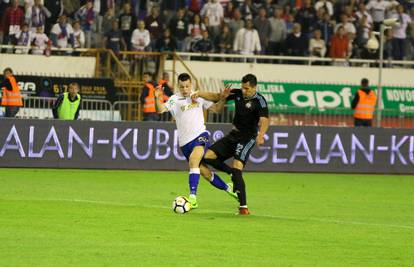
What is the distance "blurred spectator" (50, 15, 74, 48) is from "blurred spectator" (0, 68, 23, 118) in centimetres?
398

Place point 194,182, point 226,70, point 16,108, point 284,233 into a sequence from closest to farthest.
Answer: point 284,233 < point 194,182 < point 16,108 < point 226,70

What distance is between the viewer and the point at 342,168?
90.6ft

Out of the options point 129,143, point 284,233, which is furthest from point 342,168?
point 284,233

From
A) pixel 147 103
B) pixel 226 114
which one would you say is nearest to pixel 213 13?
pixel 226 114

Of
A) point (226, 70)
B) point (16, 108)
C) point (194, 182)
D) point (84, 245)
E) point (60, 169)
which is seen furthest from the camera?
point (226, 70)

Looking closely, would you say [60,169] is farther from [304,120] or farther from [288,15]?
[288,15]

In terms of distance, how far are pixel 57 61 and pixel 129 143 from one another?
693cm

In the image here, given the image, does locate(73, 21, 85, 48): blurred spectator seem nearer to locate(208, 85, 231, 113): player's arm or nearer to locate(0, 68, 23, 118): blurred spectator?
locate(0, 68, 23, 118): blurred spectator

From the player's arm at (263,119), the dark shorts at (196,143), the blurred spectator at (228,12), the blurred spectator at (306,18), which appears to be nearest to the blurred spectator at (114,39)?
the blurred spectator at (228,12)

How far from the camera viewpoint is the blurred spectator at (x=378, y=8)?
35125 millimetres

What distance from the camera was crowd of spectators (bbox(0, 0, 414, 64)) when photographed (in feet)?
103

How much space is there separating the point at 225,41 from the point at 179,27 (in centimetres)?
155

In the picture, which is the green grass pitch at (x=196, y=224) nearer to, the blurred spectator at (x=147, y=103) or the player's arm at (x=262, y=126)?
the player's arm at (x=262, y=126)

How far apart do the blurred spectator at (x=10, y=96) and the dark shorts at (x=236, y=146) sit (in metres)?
11.2
